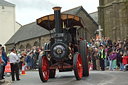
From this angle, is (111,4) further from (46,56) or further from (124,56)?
(46,56)

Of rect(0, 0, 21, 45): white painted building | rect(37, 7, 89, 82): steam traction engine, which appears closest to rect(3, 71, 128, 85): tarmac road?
rect(37, 7, 89, 82): steam traction engine

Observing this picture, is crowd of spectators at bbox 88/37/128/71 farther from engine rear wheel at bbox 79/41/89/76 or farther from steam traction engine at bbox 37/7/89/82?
steam traction engine at bbox 37/7/89/82

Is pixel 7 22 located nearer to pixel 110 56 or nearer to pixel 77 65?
pixel 110 56

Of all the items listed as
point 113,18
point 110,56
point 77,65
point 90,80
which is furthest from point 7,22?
point 90,80

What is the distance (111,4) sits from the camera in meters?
42.1

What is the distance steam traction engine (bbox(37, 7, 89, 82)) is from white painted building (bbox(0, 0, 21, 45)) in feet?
186

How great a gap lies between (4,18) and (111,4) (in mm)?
34585

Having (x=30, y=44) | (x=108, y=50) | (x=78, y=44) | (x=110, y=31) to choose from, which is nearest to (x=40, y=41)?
(x=30, y=44)

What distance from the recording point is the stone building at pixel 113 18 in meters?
38.0

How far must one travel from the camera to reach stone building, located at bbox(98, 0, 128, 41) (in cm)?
3800

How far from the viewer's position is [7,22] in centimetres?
6981

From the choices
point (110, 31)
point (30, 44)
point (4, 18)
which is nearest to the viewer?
point (110, 31)

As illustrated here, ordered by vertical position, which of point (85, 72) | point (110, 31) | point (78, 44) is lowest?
point (85, 72)

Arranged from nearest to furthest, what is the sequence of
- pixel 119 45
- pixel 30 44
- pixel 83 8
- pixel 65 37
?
1. pixel 65 37
2. pixel 119 45
3. pixel 83 8
4. pixel 30 44
